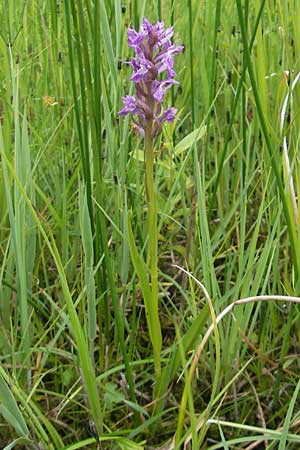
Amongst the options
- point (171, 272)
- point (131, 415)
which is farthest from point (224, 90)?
point (131, 415)

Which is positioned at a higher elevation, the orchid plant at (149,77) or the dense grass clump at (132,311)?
the orchid plant at (149,77)

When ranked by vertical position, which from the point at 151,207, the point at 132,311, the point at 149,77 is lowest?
the point at 132,311

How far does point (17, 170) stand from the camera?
93 cm

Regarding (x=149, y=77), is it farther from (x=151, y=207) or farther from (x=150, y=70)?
(x=151, y=207)

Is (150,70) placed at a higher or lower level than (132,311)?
higher

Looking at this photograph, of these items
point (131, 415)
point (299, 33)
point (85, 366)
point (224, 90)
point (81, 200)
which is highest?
point (299, 33)

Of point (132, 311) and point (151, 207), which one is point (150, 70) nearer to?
point (151, 207)

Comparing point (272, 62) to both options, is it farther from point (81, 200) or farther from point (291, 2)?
point (81, 200)

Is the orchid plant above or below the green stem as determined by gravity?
above

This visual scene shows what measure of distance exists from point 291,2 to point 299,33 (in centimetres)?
7

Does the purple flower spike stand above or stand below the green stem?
above

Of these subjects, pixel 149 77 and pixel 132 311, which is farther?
pixel 132 311

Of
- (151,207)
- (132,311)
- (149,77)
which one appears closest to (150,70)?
(149,77)

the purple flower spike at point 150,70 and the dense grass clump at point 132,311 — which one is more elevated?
the purple flower spike at point 150,70
